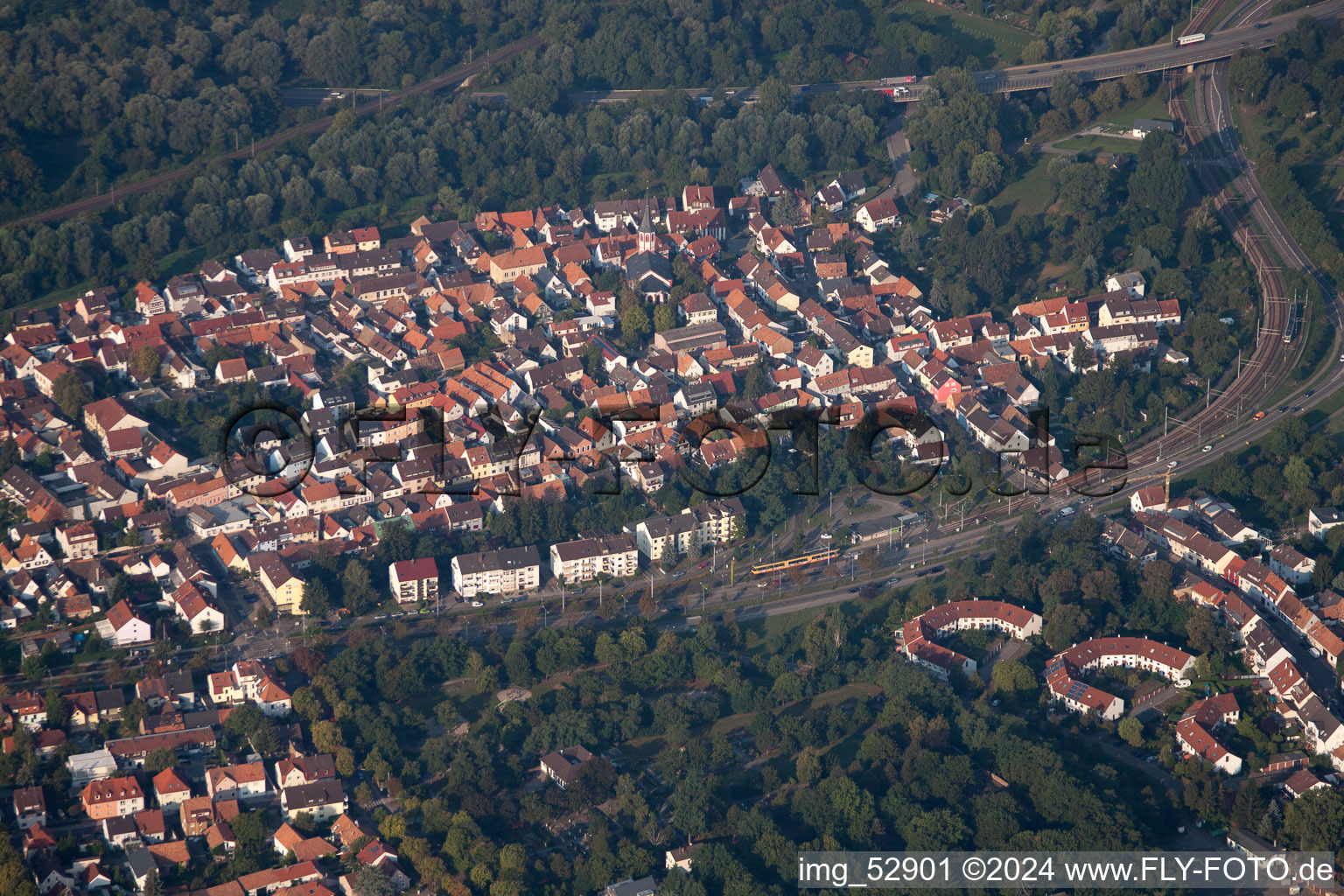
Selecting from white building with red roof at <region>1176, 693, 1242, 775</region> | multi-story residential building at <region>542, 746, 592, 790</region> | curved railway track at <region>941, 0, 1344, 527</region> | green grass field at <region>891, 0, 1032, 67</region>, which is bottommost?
white building with red roof at <region>1176, 693, 1242, 775</region>

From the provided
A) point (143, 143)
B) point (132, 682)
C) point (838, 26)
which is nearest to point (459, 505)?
point (132, 682)

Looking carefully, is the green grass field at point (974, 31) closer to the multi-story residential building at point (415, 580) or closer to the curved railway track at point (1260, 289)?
the curved railway track at point (1260, 289)

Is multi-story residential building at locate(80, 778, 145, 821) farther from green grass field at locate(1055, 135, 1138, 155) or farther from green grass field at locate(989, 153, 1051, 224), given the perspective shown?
green grass field at locate(1055, 135, 1138, 155)

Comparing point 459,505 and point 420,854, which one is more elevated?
point 459,505

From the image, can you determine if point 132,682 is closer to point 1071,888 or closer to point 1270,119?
point 1071,888

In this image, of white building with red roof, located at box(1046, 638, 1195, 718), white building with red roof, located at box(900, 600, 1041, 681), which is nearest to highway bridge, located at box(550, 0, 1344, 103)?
white building with red roof, located at box(900, 600, 1041, 681)

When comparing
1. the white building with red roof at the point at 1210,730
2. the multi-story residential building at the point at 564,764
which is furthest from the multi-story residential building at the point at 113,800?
the white building with red roof at the point at 1210,730
